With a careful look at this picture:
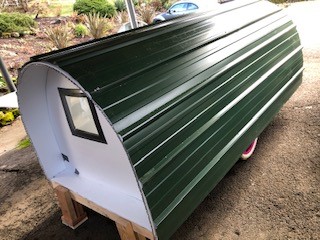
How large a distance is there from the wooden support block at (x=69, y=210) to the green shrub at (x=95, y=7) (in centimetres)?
1927

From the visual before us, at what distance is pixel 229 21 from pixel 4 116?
6858mm

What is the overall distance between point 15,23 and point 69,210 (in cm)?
1790

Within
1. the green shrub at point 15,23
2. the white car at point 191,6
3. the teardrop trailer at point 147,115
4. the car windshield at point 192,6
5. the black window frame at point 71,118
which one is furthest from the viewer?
the green shrub at point 15,23

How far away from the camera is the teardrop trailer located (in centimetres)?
241

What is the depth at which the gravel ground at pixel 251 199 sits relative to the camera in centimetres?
332

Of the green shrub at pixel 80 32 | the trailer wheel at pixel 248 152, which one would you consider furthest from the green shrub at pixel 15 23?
the trailer wheel at pixel 248 152

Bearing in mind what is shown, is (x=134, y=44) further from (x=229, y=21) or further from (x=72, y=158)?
(x=229, y=21)

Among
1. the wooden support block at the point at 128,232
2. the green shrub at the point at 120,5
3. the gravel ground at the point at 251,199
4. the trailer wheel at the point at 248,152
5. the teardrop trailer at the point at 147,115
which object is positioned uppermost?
the green shrub at the point at 120,5

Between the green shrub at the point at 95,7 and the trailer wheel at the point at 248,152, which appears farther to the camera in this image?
the green shrub at the point at 95,7

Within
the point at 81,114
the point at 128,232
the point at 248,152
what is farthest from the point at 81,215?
the point at 248,152

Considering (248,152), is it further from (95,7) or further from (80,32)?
(95,7)

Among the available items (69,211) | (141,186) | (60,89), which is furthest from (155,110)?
(69,211)

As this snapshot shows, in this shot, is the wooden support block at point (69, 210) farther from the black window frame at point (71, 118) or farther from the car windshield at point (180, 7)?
the car windshield at point (180, 7)

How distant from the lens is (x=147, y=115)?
248 cm
